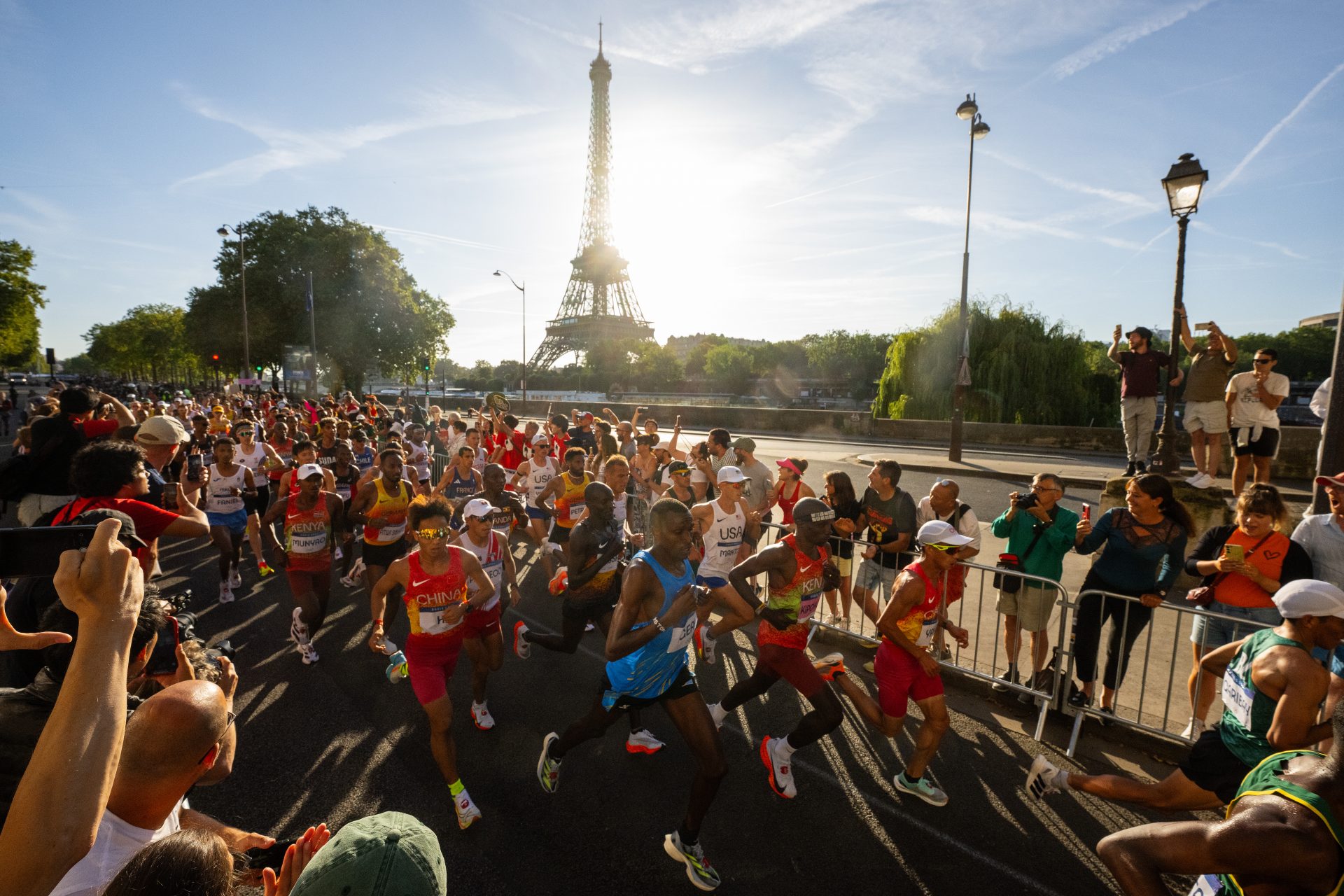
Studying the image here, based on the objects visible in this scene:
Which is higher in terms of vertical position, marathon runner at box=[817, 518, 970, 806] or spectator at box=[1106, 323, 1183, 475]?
spectator at box=[1106, 323, 1183, 475]

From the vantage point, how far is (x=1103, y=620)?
5016 mm

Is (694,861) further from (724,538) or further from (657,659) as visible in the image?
(724,538)

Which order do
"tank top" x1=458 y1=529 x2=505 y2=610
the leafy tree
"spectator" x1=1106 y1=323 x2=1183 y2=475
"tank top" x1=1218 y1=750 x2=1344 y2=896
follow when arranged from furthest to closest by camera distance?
the leafy tree → "spectator" x1=1106 y1=323 x2=1183 y2=475 → "tank top" x1=458 y1=529 x2=505 y2=610 → "tank top" x1=1218 y1=750 x2=1344 y2=896

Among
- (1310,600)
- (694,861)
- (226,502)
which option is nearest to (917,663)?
(694,861)

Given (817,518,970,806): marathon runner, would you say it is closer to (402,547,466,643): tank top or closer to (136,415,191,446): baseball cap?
(402,547,466,643): tank top

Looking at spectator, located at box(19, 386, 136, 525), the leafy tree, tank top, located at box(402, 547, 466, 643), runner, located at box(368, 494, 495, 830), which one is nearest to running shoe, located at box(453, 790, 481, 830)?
runner, located at box(368, 494, 495, 830)

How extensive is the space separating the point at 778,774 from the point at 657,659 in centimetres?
121

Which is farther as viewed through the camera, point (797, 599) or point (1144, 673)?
point (797, 599)

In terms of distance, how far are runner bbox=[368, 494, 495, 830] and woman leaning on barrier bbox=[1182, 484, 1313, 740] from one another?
462cm

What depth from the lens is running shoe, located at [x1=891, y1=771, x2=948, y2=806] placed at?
154 inches

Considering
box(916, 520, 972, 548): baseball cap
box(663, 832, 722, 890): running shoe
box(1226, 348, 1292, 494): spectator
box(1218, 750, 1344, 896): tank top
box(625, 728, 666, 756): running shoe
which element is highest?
box(1226, 348, 1292, 494): spectator

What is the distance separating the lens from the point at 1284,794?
196 cm

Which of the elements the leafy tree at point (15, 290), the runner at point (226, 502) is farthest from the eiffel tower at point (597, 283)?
the runner at point (226, 502)

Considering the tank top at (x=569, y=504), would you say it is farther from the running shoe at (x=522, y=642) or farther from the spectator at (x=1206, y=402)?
the spectator at (x=1206, y=402)
